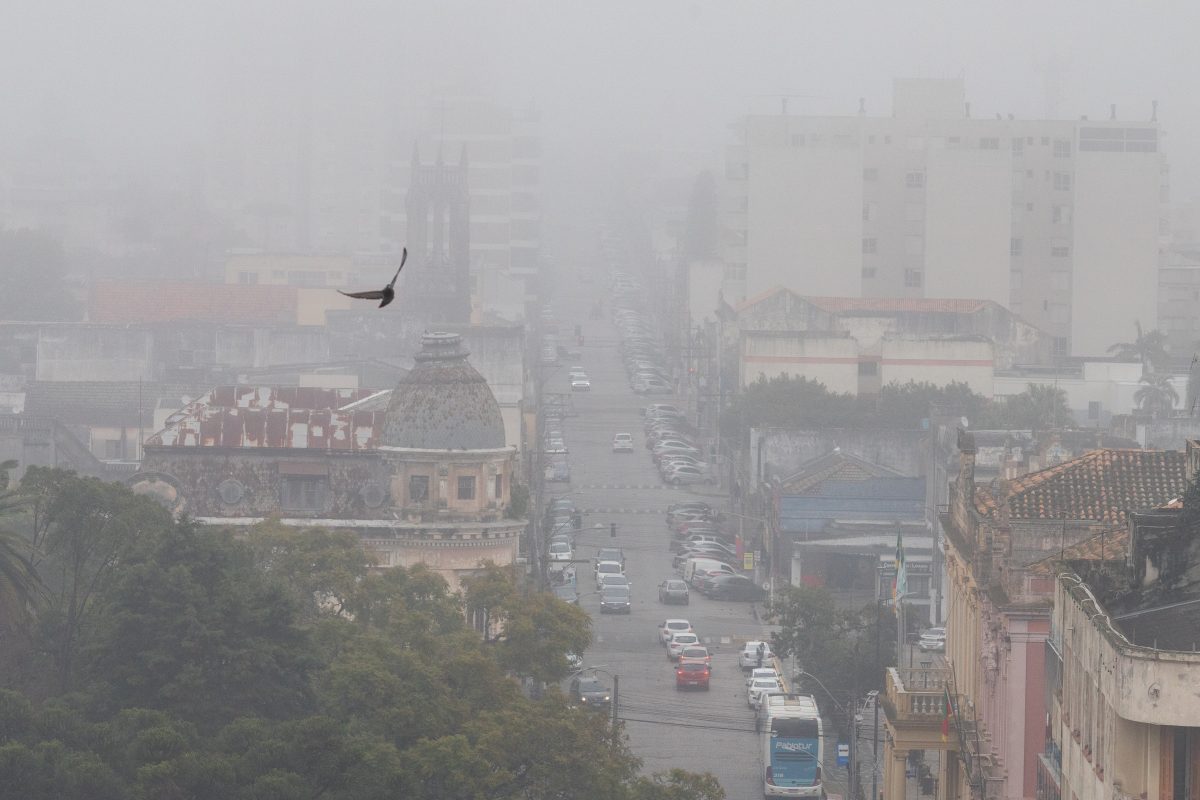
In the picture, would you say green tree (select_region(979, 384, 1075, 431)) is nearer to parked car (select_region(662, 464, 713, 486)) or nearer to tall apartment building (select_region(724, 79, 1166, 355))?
parked car (select_region(662, 464, 713, 486))

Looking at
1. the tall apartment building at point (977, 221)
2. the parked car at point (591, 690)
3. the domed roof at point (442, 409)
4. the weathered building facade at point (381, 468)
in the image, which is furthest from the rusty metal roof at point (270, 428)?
the tall apartment building at point (977, 221)

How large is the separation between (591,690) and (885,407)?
58.7 m

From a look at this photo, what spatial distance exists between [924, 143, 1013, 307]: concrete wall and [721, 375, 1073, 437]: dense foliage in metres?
35.4

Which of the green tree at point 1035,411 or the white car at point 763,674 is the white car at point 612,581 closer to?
the white car at point 763,674

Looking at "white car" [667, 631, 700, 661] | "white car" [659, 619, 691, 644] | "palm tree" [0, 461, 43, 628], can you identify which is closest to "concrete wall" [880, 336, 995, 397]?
"white car" [659, 619, 691, 644]

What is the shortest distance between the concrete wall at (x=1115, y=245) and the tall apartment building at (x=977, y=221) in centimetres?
9

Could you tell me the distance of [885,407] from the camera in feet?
448

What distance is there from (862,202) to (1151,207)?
59.8 ft

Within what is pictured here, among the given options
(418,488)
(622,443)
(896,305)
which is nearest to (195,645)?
(418,488)

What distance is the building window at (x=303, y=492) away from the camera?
287ft

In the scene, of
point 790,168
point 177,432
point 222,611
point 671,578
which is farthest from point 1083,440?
point 790,168

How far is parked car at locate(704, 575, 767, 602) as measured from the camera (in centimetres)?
10788

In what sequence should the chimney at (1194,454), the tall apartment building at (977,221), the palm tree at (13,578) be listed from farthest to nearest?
the tall apartment building at (977,221) → the palm tree at (13,578) → the chimney at (1194,454)

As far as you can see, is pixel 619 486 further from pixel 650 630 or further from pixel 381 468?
pixel 381 468
